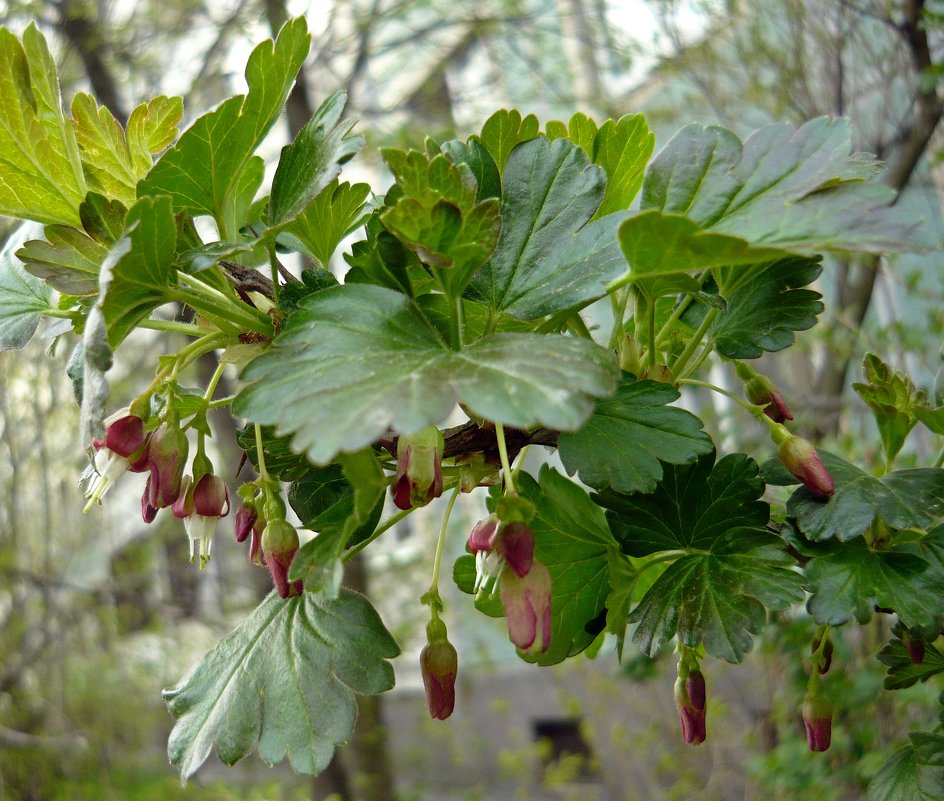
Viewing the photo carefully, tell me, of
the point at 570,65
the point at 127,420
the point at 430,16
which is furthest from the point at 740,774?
the point at 430,16

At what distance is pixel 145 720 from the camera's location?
449 centimetres

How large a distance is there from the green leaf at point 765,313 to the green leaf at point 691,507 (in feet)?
0.31

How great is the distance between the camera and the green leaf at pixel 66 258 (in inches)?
23.0

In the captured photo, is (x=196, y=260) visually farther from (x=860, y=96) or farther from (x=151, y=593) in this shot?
(x=151, y=593)

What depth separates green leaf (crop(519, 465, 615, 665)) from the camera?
2.20ft

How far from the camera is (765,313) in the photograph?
2.32ft

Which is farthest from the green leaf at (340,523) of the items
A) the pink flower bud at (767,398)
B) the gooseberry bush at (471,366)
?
the pink flower bud at (767,398)

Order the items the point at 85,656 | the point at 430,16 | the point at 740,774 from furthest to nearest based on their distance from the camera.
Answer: the point at 430,16 → the point at 85,656 → the point at 740,774

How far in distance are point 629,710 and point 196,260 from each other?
152 inches

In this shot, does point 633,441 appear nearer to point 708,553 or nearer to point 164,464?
point 708,553

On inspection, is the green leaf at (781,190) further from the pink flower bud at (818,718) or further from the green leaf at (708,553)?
the pink flower bud at (818,718)

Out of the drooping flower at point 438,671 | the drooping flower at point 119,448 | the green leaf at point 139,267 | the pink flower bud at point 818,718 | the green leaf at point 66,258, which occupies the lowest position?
the pink flower bud at point 818,718

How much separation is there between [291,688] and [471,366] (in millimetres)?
289

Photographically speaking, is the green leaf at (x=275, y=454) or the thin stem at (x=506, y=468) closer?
the thin stem at (x=506, y=468)
